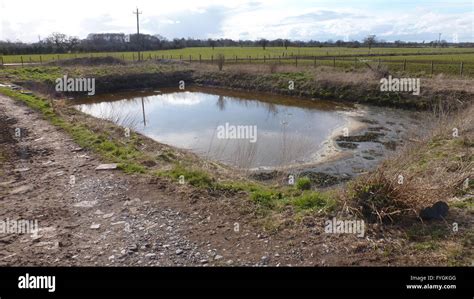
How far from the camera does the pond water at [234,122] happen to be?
46.3ft

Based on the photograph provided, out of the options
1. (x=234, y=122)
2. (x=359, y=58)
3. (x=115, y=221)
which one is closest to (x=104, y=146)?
(x=115, y=221)

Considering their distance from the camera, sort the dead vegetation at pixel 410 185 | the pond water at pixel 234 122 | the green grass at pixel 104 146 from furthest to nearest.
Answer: the pond water at pixel 234 122
the green grass at pixel 104 146
the dead vegetation at pixel 410 185

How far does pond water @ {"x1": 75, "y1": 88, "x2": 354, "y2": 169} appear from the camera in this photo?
14.1m

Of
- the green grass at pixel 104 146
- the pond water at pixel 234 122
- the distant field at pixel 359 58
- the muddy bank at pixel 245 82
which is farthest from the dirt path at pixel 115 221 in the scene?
the distant field at pixel 359 58

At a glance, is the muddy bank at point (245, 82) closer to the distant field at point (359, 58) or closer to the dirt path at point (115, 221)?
the distant field at point (359, 58)

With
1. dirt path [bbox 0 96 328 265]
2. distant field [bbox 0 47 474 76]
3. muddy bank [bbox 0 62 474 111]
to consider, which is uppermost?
distant field [bbox 0 47 474 76]

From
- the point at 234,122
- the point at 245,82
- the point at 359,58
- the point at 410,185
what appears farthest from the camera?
the point at 359,58

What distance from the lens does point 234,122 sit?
20.7 meters

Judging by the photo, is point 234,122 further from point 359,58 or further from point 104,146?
point 359,58

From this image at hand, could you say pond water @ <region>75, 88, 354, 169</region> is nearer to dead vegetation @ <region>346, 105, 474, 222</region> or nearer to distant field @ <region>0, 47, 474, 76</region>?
dead vegetation @ <region>346, 105, 474, 222</region>

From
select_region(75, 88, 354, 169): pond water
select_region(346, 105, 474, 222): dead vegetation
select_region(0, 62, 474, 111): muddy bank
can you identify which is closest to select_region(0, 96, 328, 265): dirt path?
select_region(346, 105, 474, 222): dead vegetation

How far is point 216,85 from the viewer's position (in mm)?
37469

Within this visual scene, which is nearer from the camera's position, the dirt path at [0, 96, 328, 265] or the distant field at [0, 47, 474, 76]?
the dirt path at [0, 96, 328, 265]
